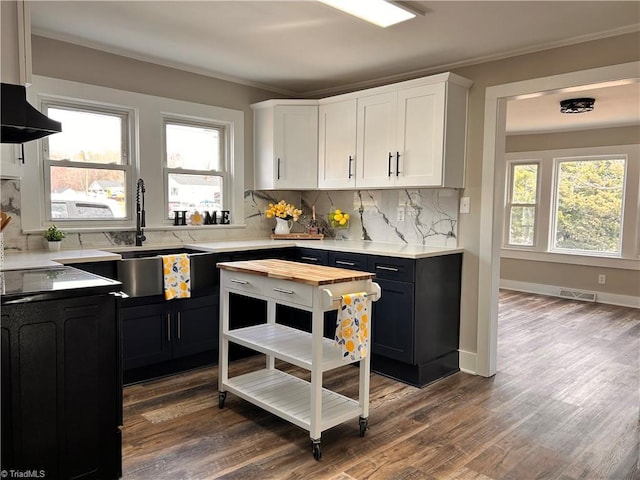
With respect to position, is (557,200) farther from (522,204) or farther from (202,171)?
(202,171)

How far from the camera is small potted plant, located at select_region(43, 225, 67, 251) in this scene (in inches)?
125

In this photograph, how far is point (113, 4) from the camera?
8.79 feet

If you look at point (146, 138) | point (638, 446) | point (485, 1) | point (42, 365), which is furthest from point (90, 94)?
point (638, 446)

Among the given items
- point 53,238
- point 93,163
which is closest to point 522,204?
point 93,163

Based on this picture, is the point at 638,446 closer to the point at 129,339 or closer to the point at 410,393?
the point at 410,393

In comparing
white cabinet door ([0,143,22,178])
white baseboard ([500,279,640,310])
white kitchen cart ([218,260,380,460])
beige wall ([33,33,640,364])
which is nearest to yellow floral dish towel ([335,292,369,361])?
white kitchen cart ([218,260,380,460])

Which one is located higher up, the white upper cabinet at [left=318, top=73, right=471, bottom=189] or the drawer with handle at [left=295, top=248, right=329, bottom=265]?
the white upper cabinet at [left=318, top=73, right=471, bottom=189]

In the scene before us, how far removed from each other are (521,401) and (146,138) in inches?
134

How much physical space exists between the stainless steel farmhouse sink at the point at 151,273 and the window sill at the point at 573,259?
4416 mm

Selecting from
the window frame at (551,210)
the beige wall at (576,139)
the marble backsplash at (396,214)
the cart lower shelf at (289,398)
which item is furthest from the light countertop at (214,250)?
the beige wall at (576,139)

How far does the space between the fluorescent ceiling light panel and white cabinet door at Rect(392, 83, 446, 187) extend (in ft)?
2.64

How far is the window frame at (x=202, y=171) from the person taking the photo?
393 cm

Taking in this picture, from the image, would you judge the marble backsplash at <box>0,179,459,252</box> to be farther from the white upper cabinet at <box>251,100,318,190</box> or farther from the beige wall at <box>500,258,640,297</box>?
the beige wall at <box>500,258,640,297</box>

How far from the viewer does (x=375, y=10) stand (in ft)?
8.59
